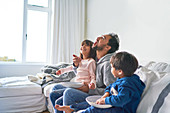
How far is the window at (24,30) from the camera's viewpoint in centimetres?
364

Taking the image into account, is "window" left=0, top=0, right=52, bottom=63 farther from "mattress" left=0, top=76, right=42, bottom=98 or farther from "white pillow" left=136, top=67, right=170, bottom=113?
"white pillow" left=136, top=67, right=170, bottom=113

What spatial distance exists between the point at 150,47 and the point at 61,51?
87.5 inches

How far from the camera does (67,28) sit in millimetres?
3918

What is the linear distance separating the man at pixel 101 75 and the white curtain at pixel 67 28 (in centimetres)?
209

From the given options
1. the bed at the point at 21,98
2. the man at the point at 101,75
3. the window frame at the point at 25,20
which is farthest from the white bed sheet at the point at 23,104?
the window frame at the point at 25,20

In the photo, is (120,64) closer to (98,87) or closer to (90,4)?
(98,87)

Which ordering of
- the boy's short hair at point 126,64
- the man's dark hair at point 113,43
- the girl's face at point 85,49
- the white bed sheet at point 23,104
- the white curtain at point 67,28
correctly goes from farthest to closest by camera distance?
1. the white curtain at point 67,28
2. the white bed sheet at point 23,104
3. the girl's face at point 85,49
4. the man's dark hair at point 113,43
5. the boy's short hair at point 126,64

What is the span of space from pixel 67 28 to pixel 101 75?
264 cm

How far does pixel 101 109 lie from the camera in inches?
40.5

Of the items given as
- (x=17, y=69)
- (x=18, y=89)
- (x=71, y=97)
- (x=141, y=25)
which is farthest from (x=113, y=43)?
(x=17, y=69)

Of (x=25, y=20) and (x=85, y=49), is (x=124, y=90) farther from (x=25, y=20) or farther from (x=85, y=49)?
(x=25, y=20)

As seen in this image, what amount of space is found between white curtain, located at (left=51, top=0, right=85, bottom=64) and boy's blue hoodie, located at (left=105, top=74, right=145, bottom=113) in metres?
2.89

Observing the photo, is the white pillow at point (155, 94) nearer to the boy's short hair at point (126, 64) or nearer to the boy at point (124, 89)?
the boy at point (124, 89)

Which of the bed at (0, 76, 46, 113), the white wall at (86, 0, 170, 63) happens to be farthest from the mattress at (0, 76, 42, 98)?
the white wall at (86, 0, 170, 63)
